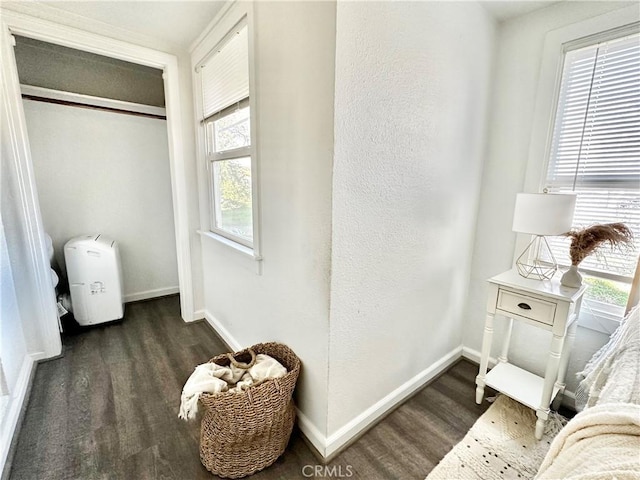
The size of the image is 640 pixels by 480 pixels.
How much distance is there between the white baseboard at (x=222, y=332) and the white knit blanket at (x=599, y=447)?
1812 mm

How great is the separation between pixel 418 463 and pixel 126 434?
1.48 m

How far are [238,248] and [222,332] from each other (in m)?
0.91

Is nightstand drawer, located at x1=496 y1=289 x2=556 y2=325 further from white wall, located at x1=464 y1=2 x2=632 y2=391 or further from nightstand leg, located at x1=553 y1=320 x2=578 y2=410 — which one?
white wall, located at x1=464 y1=2 x2=632 y2=391

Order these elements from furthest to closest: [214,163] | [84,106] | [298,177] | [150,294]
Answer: [150,294] → [84,106] → [214,163] → [298,177]

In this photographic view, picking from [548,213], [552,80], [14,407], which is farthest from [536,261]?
[14,407]

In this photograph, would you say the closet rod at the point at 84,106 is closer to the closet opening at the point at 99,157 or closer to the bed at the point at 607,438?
the closet opening at the point at 99,157

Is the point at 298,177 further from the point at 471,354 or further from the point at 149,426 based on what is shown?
the point at 471,354

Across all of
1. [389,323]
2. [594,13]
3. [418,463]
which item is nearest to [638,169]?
[594,13]

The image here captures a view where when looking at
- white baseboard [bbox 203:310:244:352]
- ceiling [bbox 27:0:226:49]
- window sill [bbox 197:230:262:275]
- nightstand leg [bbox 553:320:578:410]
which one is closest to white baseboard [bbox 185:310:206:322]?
white baseboard [bbox 203:310:244:352]

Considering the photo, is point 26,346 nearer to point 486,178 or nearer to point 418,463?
point 418,463

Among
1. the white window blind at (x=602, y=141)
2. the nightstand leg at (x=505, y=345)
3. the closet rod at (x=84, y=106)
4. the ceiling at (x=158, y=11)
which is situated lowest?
the nightstand leg at (x=505, y=345)

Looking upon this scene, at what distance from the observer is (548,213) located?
138 cm

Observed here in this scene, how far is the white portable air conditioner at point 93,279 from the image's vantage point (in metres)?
2.42

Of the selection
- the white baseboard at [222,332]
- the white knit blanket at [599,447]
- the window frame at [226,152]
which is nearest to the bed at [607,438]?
the white knit blanket at [599,447]
